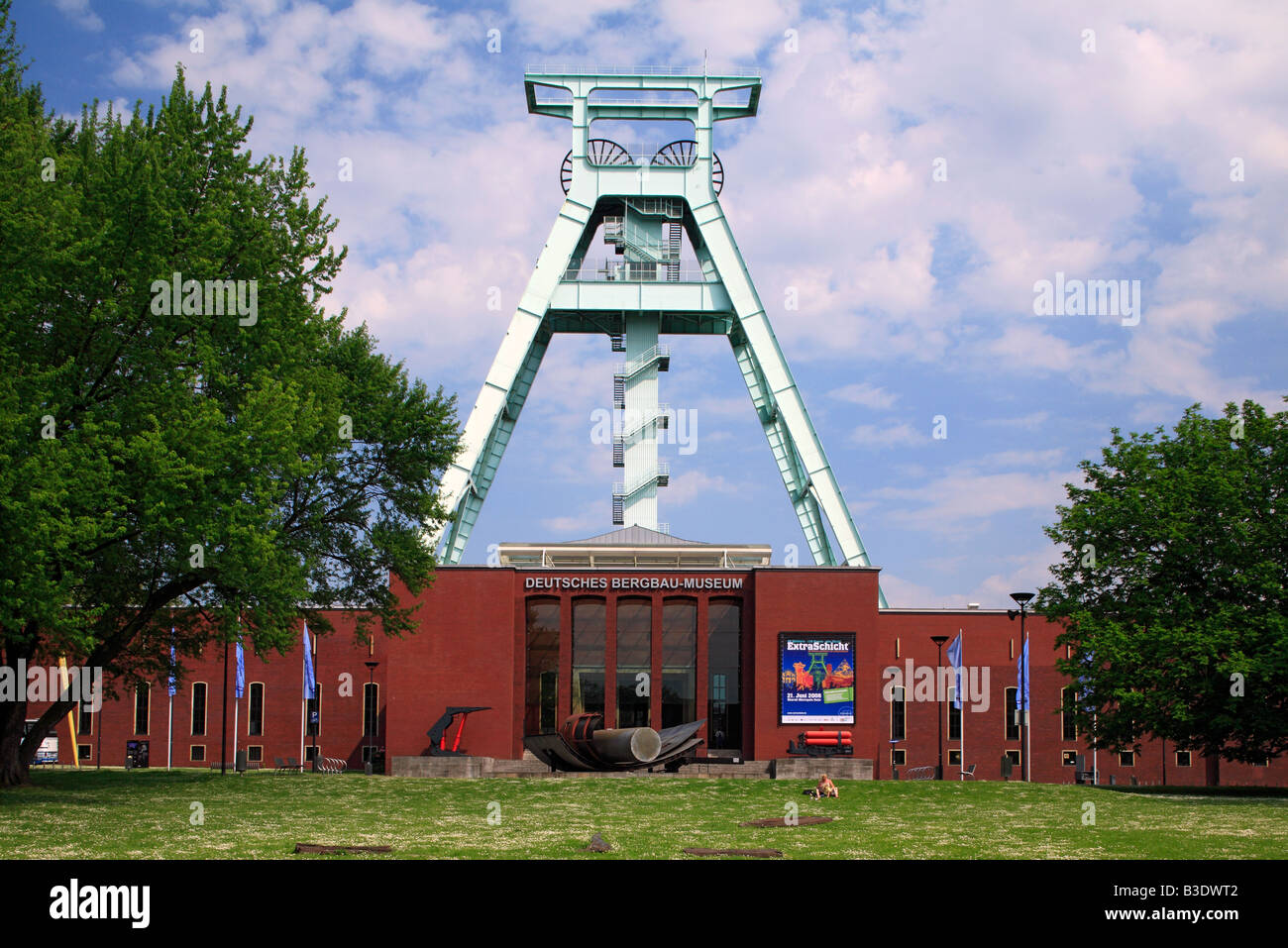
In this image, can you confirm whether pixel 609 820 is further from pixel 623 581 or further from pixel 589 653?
pixel 589 653

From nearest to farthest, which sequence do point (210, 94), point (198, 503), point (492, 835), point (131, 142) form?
point (492, 835) → point (198, 503) → point (131, 142) → point (210, 94)

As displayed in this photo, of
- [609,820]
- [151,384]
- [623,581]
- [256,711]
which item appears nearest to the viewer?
[609,820]

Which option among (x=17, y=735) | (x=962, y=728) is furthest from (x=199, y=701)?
(x=962, y=728)

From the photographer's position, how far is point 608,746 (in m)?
46.1

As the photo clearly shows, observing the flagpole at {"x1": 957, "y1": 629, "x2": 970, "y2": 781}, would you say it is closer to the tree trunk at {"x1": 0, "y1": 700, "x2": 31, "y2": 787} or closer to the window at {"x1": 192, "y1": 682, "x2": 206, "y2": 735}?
the window at {"x1": 192, "y1": 682, "x2": 206, "y2": 735}

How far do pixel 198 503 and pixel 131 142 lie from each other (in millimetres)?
9038

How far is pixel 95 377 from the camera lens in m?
29.1

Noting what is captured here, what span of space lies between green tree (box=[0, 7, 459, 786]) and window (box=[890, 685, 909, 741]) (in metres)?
34.3

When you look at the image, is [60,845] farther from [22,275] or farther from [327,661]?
[327,661]

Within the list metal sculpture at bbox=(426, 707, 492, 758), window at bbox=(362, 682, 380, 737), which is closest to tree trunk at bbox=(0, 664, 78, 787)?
metal sculpture at bbox=(426, 707, 492, 758)

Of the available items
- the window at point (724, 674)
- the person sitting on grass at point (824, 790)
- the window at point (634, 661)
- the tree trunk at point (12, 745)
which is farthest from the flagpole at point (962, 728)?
the tree trunk at point (12, 745)

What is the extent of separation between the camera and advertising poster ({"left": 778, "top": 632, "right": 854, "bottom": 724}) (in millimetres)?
49656

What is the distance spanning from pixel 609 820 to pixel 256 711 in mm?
42640
